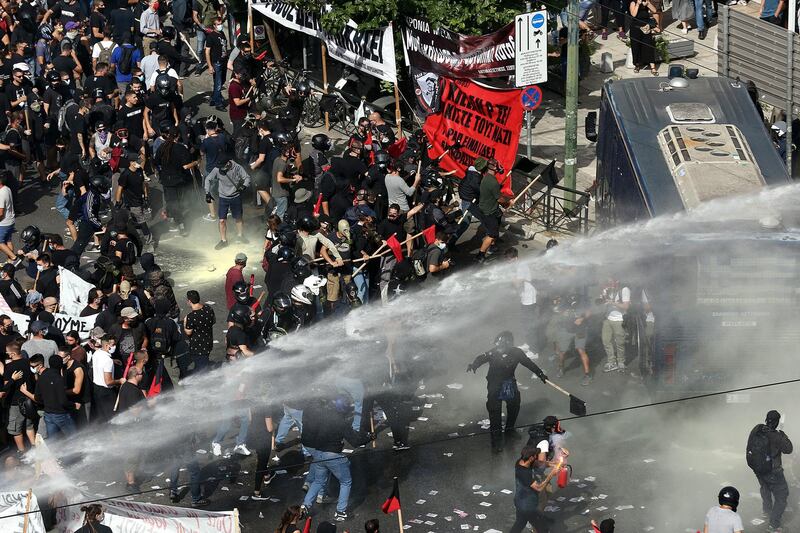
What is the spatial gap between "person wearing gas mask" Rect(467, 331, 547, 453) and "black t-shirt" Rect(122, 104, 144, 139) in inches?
393

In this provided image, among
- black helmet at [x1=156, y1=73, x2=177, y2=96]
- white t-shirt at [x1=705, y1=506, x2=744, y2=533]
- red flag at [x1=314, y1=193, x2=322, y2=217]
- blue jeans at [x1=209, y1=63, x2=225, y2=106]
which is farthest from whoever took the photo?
blue jeans at [x1=209, y1=63, x2=225, y2=106]

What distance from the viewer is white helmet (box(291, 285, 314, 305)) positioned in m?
18.4

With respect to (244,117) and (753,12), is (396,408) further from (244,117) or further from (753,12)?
(753,12)

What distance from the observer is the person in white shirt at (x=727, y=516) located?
14.3 metres

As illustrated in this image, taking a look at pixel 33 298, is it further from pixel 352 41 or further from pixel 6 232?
pixel 352 41

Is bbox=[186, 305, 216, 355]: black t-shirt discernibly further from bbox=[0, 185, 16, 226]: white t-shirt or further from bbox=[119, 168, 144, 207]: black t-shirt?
bbox=[0, 185, 16, 226]: white t-shirt

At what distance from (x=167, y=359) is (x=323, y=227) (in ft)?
9.19

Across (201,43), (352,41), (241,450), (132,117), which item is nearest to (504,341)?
(241,450)

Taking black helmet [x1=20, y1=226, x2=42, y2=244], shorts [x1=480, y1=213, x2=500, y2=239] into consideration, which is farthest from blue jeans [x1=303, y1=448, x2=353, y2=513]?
black helmet [x1=20, y1=226, x2=42, y2=244]

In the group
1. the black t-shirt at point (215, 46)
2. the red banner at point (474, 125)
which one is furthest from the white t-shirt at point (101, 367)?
the black t-shirt at point (215, 46)

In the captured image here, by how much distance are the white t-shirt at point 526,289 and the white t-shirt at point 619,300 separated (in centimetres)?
105

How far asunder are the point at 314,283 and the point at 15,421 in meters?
4.17

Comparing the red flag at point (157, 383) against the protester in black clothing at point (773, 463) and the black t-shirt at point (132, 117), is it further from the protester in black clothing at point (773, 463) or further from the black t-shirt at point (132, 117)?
the black t-shirt at point (132, 117)

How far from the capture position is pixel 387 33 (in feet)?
83.8
